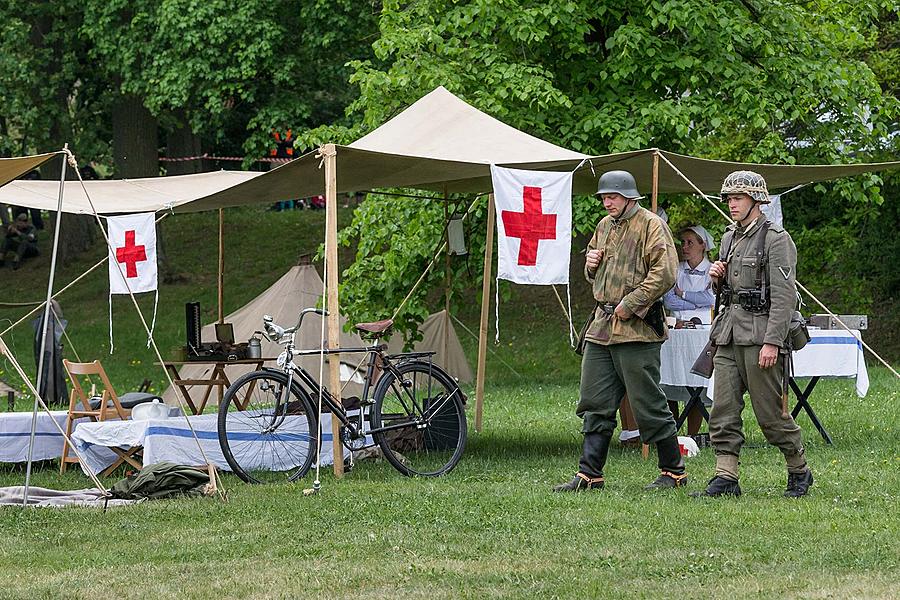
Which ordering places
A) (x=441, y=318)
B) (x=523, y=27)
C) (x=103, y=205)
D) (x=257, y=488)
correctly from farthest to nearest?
(x=441, y=318), (x=523, y=27), (x=103, y=205), (x=257, y=488)

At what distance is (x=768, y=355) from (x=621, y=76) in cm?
750

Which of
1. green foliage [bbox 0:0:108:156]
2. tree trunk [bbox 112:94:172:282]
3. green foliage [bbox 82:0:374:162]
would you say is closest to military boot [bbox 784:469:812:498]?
green foliage [bbox 82:0:374:162]

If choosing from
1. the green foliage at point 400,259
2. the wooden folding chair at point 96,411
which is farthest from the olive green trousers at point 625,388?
the green foliage at point 400,259

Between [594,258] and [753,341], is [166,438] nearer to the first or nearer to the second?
[594,258]

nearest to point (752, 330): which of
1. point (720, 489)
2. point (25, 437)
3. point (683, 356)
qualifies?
point (720, 489)

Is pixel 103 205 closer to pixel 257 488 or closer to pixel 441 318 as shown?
pixel 257 488

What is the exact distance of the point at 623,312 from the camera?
6711 mm

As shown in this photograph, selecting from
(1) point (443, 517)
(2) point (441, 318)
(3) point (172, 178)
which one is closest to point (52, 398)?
(3) point (172, 178)

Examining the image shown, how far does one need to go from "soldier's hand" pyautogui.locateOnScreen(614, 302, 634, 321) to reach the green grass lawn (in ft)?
3.04

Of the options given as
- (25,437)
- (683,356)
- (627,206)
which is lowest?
(25,437)

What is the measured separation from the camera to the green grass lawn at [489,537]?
4.88 m

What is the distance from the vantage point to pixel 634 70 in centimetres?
1335

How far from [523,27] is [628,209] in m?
6.63

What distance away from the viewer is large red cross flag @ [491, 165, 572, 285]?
7.46 m
